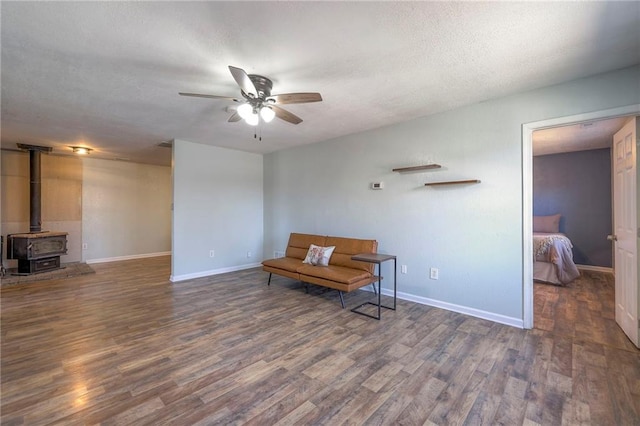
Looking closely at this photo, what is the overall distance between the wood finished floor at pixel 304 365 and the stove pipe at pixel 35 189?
2.34 meters

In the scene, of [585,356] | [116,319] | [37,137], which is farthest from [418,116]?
[37,137]

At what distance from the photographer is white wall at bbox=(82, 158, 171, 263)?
6.38m

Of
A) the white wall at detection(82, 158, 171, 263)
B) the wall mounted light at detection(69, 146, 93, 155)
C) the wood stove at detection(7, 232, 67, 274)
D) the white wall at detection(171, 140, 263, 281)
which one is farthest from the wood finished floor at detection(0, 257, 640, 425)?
the white wall at detection(82, 158, 171, 263)

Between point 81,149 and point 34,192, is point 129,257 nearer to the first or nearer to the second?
point 34,192

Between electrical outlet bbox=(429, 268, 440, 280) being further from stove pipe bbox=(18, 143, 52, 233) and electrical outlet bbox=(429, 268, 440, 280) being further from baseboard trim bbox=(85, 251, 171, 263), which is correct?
stove pipe bbox=(18, 143, 52, 233)

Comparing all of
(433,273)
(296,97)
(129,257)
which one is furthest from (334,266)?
(129,257)

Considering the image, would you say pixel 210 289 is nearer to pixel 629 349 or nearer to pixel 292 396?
pixel 292 396

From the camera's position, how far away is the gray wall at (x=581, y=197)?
5.40 meters

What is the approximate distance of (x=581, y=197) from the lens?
223 inches

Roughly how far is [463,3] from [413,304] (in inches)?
125

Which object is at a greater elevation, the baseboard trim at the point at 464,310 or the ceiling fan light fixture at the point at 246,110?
the ceiling fan light fixture at the point at 246,110

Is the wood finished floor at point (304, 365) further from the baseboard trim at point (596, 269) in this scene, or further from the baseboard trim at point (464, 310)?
the baseboard trim at point (596, 269)

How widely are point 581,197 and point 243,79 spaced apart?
7.11 meters

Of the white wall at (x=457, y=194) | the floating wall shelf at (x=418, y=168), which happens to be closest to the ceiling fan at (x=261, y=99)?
the floating wall shelf at (x=418, y=168)
